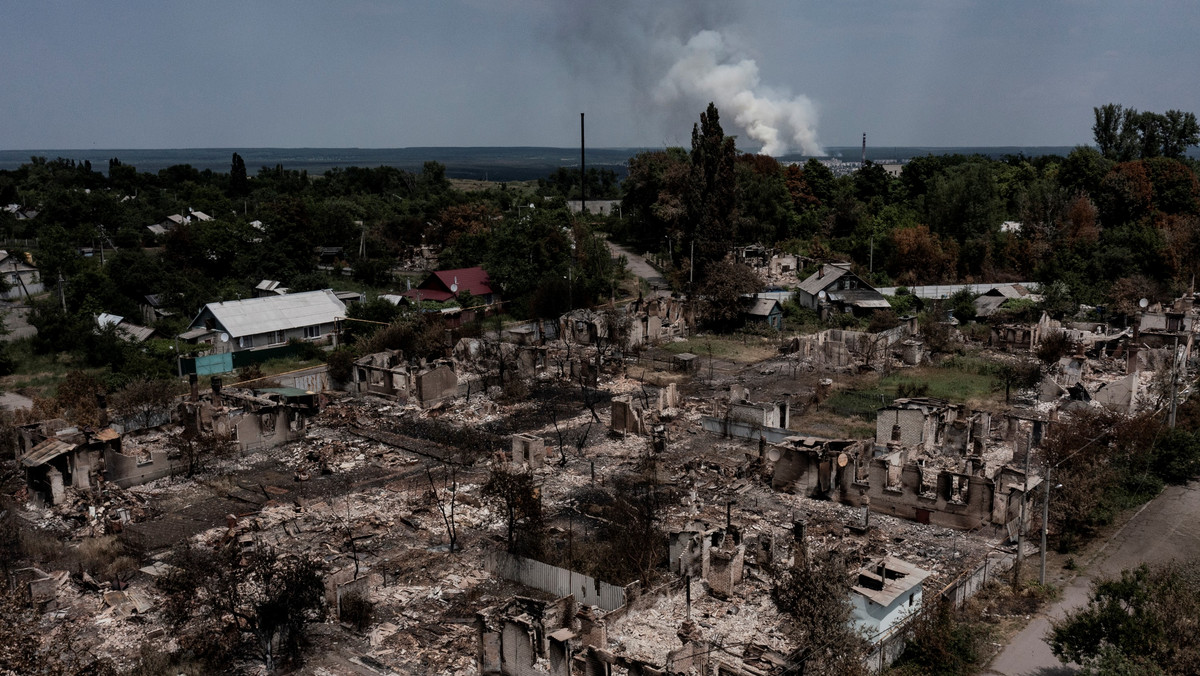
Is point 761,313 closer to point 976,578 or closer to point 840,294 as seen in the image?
point 840,294

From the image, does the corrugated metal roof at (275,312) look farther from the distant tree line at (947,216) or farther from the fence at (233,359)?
the distant tree line at (947,216)

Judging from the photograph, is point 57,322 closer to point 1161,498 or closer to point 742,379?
point 742,379

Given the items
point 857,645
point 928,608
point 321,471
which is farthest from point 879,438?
point 321,471

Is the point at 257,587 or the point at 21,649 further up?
the point at 21,649

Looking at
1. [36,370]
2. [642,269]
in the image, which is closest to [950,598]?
[36,370]

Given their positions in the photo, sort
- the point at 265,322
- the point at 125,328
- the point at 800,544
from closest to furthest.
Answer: the point at 800,544 → the point at 265,322 → the point at 125,328

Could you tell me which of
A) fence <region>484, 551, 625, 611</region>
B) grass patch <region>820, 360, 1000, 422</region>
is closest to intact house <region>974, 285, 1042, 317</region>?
grass patch <region>820, 360, 1000, 422</region>
